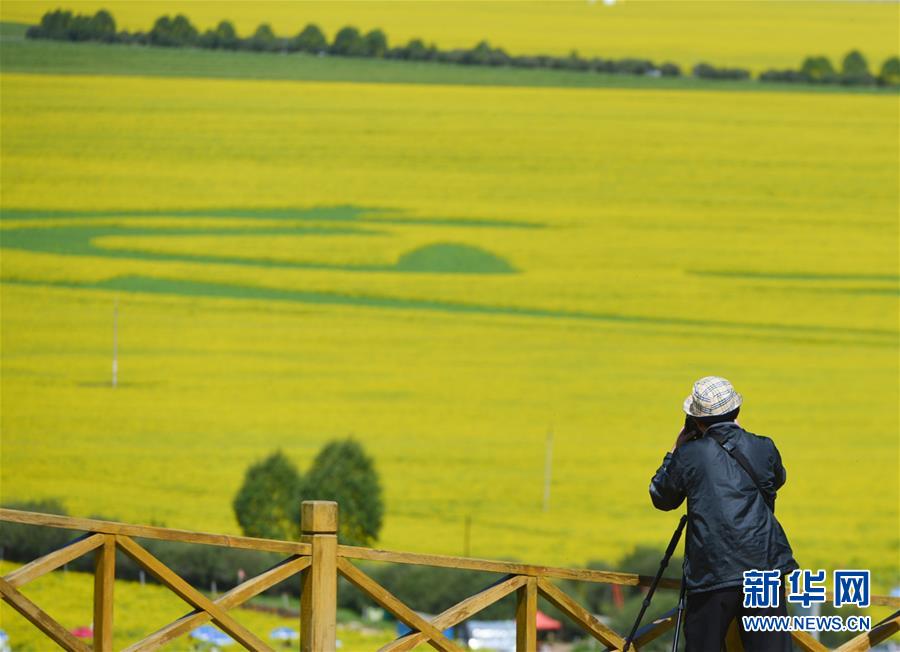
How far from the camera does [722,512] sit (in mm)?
3318

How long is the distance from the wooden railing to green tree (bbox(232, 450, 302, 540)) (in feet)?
56.7

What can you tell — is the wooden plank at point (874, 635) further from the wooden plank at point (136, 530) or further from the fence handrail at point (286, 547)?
the wooden plank at point (136, 530)

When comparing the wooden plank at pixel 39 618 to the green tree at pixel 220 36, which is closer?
the wooden plank at pixel 39 618

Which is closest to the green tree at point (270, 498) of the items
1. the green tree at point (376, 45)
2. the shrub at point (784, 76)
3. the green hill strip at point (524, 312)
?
the green hill strip at point (524, 312)

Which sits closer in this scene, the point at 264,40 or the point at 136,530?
the point at 136,530

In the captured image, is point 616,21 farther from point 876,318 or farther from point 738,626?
point 738,626

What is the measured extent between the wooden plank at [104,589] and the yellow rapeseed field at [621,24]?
64.4ft

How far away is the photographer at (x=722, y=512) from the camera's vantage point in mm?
3316

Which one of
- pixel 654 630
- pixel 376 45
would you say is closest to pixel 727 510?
pixel 654 630

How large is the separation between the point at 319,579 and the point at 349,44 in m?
20.2

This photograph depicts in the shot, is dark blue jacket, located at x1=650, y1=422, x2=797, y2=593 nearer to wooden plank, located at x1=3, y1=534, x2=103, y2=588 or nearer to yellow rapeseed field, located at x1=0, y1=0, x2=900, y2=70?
wooden plank, located at x1=3, y1=534, x2=103, y2=588

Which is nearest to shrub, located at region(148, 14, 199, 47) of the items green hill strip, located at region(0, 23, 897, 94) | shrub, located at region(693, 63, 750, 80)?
green hill strip, located at region(0, 23, 897, 94)

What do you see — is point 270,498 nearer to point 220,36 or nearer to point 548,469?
point 548,469

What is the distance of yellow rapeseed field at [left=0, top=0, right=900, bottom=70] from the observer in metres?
22.7
